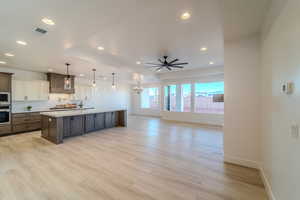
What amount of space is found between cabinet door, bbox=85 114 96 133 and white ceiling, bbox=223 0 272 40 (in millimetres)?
5568

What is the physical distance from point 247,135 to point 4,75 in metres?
8.38

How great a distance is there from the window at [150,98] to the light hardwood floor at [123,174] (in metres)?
7.25

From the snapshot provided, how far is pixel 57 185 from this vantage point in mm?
2158

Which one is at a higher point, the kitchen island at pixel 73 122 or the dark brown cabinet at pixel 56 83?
the dark brown cabinet at pixel 56 83

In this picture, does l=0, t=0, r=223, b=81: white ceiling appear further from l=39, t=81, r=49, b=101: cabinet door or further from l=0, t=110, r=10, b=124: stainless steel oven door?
l=0, t=110, r=10, b=124: stainless steel oven door

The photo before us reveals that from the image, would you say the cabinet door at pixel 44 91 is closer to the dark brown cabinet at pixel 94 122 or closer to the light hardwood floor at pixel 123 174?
the dark brown cabinet at pixel 94 122

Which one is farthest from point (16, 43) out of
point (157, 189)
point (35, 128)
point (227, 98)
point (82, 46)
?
point (227, 98)

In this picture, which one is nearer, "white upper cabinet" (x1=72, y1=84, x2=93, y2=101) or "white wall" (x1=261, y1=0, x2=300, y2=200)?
"white wall" (x1=261, y1=0, x2=300, y2=200)

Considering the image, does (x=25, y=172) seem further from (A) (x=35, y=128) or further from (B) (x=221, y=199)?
(A) (x=35, y=128)

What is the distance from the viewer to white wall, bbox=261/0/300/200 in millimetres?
1241

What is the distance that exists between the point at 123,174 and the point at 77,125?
3550 millimetres

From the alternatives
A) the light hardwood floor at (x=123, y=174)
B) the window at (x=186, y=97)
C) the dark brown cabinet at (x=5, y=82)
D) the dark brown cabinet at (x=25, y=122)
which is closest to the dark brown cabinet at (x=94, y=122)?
the light hardwood floor at (x=123, y=174)

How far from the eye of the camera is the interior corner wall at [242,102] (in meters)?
Answer: 2.69

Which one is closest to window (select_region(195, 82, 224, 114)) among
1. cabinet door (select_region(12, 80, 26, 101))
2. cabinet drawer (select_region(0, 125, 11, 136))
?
cabinet door (select_region(12, 80, 26, 101))
